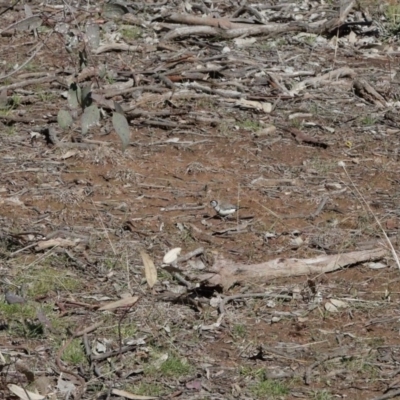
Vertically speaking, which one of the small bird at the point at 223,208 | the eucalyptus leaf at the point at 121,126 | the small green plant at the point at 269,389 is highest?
the eucalyptus leaf at the point at 121,126

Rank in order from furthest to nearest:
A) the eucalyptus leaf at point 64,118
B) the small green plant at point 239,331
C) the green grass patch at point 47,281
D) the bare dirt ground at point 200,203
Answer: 1. the green grass patch at point 47,281
2. the small green plant at point 239,331
3. the bare dirt ground at point 200,203
4. the eucalyptus leaf at point 64,118

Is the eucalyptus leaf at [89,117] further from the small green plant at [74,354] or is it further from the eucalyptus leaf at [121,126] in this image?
the small green plant at [74,354]

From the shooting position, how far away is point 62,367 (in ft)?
13.6


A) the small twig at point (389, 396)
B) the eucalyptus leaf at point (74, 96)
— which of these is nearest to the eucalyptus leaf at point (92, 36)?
the eucalyptus leaf at point (74, 96)

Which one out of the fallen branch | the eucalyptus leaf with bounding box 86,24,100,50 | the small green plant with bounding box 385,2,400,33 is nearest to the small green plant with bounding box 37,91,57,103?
the fallen branch

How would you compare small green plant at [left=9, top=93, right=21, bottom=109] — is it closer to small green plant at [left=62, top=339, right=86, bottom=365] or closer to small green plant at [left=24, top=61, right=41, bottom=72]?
small green plant at [left=24, top=61, right=41, bottom=72]

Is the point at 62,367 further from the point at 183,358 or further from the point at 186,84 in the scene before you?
the point at 186,84

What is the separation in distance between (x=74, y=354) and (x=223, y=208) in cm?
167

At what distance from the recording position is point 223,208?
563 centimetres

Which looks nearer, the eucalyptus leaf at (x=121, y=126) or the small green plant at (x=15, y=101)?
the eucalyptus leaf at (x=121, y=126)

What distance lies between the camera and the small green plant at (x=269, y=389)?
4.02 meters

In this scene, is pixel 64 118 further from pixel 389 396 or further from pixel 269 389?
pixel 389 396

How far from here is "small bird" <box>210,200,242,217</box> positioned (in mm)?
5613

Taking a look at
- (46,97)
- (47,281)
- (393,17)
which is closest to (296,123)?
(46,97)
